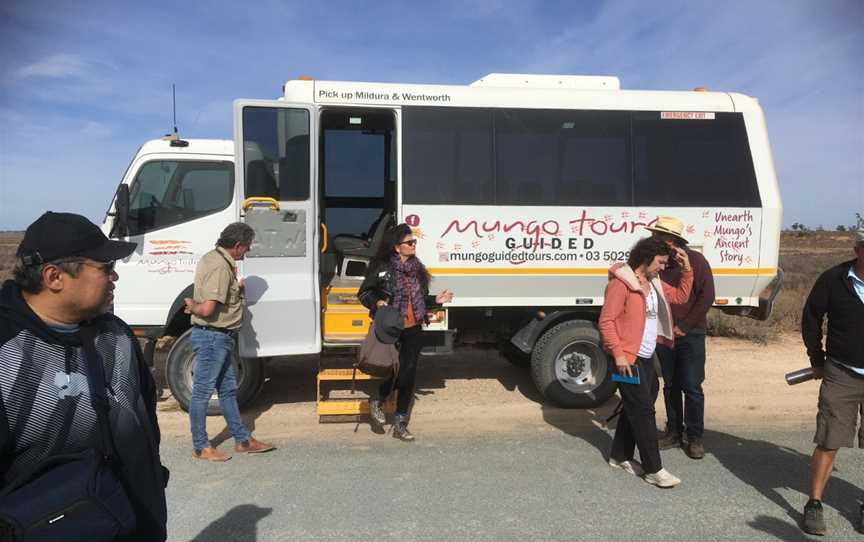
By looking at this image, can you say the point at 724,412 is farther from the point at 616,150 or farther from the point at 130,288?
the point at 130,288

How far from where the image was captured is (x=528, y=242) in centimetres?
548

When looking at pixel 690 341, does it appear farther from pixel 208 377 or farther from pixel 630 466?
pixel 208 377

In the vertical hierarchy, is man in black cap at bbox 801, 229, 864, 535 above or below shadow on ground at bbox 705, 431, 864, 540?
above

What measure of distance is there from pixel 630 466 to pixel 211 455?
3258mm

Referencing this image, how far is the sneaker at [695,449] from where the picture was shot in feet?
15.0

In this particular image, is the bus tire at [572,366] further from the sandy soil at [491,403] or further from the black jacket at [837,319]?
the black jacket at [837,319]

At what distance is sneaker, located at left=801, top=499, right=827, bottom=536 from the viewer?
3.41 m

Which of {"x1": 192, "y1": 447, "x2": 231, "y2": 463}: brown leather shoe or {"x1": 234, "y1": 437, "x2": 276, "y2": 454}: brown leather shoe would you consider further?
{"x1": 234, "y1": 437, "x2": 276, "y2": 454}: brown leather shoe

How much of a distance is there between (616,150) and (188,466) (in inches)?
187

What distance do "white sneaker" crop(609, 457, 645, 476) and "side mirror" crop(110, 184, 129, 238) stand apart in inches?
189

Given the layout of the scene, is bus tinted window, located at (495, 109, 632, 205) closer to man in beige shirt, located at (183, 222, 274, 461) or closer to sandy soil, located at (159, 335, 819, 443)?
sandy soil, located at (159, 335, 819, 443)

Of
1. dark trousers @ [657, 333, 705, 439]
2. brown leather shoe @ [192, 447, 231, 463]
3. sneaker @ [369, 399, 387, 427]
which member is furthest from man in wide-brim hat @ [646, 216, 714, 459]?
brown leather shoe @ [192, 447, 231, 463]

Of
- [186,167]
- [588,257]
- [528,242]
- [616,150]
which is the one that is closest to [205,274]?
[186,167]

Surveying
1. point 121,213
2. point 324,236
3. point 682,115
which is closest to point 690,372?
point 682,115
